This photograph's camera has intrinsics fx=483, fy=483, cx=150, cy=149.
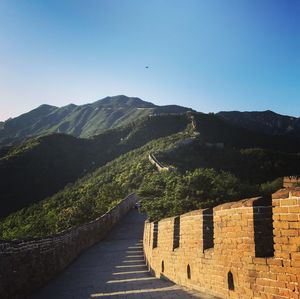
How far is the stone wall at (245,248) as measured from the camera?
17.0 feet

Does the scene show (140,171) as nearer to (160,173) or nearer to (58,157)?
(160,173)

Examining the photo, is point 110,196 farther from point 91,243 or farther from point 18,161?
point 18,161

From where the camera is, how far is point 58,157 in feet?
365

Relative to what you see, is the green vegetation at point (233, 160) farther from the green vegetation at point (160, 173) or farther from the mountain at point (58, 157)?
the mountain at point (58, 157)

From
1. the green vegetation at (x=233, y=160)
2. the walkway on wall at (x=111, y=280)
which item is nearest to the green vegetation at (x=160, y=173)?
the green vegetation at (x=233, y=160)

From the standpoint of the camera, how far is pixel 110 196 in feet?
139

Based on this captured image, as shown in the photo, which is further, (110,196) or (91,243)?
(110,196)

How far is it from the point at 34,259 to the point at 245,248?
6814mm

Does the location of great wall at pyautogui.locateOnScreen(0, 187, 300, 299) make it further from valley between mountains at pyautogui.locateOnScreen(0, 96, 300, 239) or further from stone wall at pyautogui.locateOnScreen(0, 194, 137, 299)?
valley between mountains at pyautogui.locateOnScreen(0, 96, 300, 239)

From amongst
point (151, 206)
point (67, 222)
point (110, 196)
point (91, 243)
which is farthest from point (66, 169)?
point (151, 206)

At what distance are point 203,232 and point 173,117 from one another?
128847 mm

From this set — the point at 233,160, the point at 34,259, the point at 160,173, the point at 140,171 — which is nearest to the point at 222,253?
the point at 34,259

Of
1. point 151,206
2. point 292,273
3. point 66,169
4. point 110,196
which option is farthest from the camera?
point 66,169

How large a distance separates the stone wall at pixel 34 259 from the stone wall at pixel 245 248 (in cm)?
341
